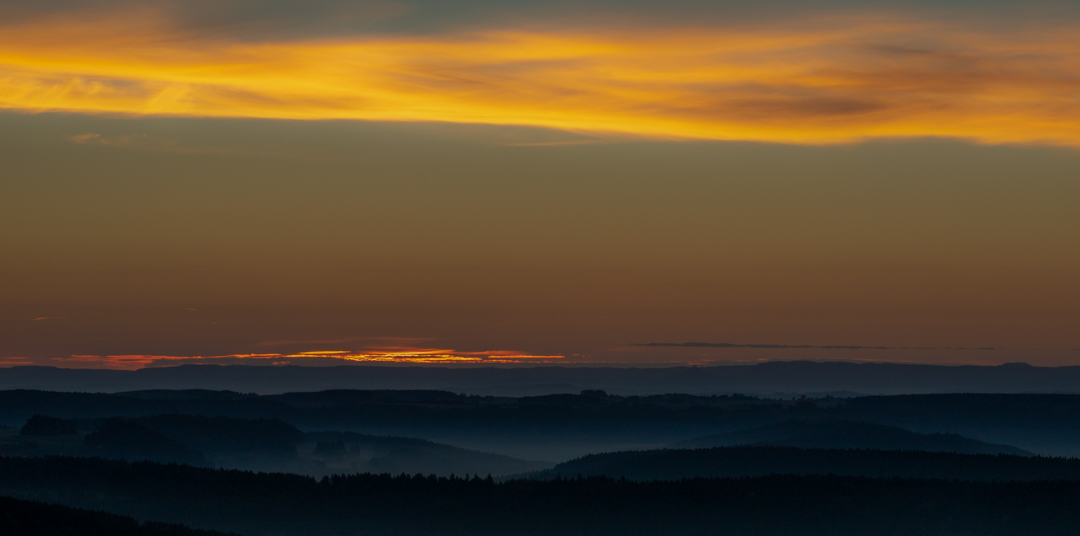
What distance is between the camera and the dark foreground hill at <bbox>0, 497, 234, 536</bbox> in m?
89.0

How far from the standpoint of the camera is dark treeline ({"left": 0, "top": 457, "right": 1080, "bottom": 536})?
468 feet

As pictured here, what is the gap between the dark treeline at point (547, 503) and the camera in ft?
468

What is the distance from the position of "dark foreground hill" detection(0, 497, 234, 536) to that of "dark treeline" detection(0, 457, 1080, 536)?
33.6 m

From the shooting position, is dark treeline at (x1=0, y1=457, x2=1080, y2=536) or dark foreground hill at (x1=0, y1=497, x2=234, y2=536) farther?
dark treeline at (x1=0, y1=457, x2=1080, y2=536)

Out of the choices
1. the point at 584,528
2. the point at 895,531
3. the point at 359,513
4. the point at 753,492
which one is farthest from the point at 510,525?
the point at 895,531

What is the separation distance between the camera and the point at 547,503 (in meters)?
158

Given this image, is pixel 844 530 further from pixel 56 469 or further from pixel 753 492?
pixel 56 469

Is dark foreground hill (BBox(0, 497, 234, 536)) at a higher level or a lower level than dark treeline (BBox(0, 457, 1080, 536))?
lower

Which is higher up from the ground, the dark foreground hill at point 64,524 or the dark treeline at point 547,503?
the dark treeline at point 547,503

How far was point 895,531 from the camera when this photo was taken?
137m

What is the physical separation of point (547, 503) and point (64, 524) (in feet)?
243

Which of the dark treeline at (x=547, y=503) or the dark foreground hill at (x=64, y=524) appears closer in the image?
the dark foreground hill at (x=64, y=524)

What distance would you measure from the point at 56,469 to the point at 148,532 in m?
69.9

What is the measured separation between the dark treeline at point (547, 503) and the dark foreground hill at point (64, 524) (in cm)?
3363
